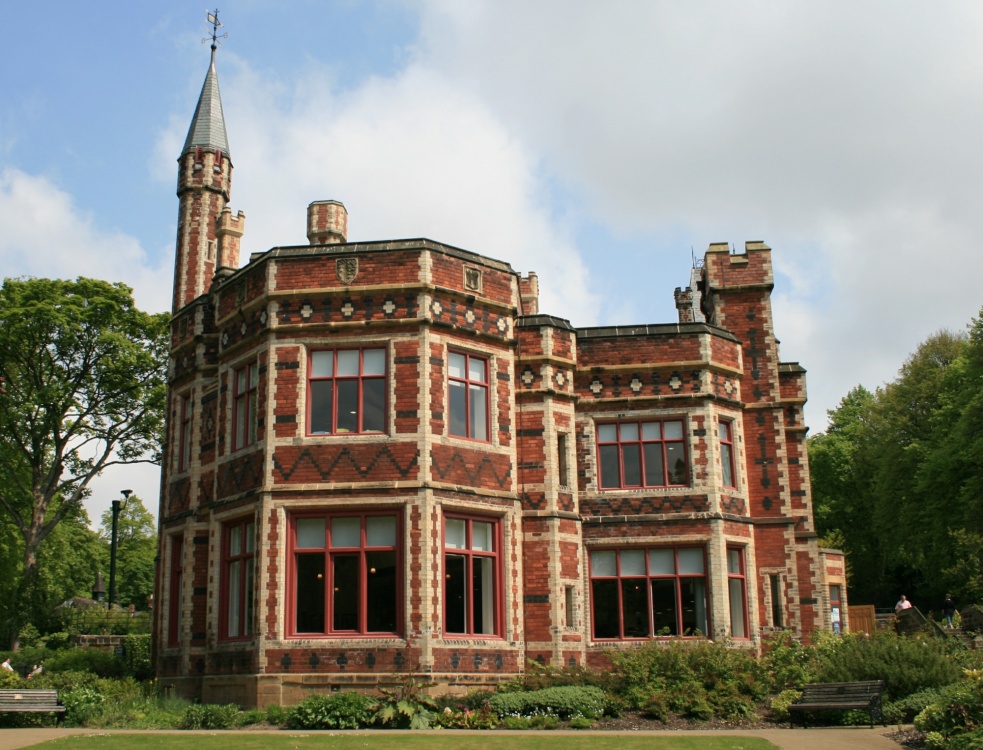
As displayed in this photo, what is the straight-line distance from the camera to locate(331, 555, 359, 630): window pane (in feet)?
66.3

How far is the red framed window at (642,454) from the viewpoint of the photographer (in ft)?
82.9

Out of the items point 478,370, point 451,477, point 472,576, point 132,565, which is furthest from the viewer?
A: point 132,565

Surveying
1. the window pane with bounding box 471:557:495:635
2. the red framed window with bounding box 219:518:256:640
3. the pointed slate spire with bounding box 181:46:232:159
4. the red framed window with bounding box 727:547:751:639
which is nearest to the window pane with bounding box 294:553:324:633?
the red framed window with bounding box 219:518:256:640

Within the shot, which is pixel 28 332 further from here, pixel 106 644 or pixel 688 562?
pixel 688 562

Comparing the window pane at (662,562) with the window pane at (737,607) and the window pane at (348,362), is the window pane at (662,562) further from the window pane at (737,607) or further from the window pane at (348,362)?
A: the window pane at (348,362)

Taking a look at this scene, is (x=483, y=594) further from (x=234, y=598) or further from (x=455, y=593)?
(x=234, y=598)

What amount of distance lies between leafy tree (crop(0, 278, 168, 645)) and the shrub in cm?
2221

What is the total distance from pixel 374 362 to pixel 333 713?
7020 mm

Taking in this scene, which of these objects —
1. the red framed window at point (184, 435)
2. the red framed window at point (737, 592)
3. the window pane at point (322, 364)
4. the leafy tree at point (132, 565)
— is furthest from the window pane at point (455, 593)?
the leafy tree at point (132, 565)

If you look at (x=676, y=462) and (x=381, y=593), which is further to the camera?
(x=676, y=462)

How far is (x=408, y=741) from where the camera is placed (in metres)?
15.4

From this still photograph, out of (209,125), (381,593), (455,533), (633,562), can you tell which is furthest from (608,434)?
(209,125)

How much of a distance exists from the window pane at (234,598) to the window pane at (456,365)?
19.6 feet

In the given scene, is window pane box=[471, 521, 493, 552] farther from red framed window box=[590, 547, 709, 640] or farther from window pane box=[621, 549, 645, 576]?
window pane box=[621, 549, 645, 576]
